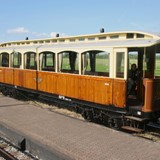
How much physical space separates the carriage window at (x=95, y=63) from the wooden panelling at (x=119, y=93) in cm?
78

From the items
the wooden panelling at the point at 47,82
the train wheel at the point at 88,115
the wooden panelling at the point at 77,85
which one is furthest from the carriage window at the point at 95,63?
the wooden panelling at the point at 47,82

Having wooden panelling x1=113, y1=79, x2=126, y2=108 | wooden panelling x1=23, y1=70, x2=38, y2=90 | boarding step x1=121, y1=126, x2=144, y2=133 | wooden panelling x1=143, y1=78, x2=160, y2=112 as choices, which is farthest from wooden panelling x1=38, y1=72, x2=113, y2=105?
wooden panelling x1=143, y1=78, x2=160, y2=112

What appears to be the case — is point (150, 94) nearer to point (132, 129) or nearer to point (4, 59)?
A: point (132, 129)

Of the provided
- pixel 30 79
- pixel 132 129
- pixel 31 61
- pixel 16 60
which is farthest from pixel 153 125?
pixel 16 60

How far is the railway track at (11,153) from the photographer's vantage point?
8.18 m

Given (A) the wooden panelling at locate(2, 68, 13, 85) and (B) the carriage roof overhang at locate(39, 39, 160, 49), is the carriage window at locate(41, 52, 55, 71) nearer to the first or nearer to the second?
(B) the carriage roof overhang at locate(39, 39, 160, 49)

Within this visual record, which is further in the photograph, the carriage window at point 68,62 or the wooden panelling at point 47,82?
the wooden panelling at point 47,82

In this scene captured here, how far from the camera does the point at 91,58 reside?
1244 centimetres

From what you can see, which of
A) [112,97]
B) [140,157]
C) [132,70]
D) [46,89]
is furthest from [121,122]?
[46,89]

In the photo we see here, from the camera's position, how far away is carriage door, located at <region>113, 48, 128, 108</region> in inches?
415

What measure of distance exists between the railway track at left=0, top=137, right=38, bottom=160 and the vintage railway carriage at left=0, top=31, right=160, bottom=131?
144 inches

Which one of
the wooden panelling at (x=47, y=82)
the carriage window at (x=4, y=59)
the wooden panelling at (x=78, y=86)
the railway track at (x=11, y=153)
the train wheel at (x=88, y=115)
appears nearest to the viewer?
the railway track at (x=11, y=153)

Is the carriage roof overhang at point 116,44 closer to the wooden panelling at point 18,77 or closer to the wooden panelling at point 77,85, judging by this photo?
the wooden panelling at point 77,85

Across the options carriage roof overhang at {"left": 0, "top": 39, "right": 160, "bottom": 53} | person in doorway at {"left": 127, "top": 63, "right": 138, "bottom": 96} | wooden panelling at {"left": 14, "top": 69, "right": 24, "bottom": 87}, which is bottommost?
wooden panelling at {"left": 14, "top": 69, "right": 24, "bottom": 87}
